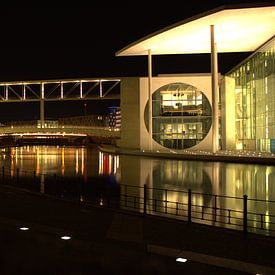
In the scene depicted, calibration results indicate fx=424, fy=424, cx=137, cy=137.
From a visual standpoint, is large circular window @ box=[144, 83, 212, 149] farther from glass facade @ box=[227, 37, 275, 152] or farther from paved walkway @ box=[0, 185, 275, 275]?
paved walkway @ box=[0, 185, 275, 275]

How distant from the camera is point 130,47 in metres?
44.3

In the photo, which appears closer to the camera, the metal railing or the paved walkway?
the paved walkway

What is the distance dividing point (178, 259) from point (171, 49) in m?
40.8

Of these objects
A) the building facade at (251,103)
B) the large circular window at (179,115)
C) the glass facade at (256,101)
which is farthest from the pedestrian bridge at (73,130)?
the glass facade at (256,101)

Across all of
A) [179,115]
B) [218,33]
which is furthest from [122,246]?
[179,115]

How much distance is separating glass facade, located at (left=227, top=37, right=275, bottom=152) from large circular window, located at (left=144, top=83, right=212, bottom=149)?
12.7 feet

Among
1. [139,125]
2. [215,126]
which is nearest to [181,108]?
[139,125]

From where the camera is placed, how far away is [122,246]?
23.9ft

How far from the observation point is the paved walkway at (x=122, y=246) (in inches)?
244

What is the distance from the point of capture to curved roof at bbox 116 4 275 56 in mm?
31766

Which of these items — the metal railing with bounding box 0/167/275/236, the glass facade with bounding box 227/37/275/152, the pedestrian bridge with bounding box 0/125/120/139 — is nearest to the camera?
the metal railing with bounding box 0/167/275/236

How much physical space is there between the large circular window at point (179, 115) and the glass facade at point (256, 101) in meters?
3.86

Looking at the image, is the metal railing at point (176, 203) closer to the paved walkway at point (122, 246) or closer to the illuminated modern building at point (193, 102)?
the paved walkway at point (122, 246)

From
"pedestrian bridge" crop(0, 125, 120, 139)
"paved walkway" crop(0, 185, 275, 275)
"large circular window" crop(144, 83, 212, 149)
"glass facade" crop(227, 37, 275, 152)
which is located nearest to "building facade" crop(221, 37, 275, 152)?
"glass facade" crop(227, 37, 275, 152)
